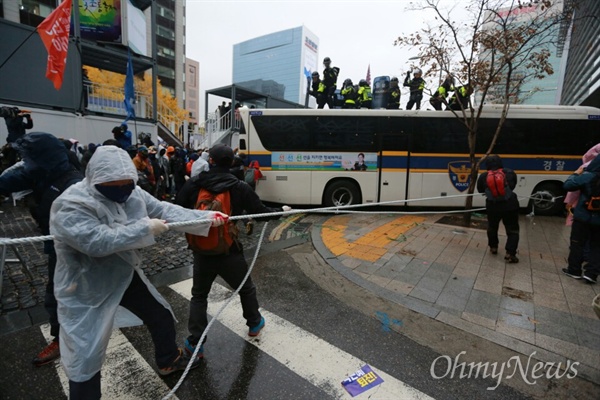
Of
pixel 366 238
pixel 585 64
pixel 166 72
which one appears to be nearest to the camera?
pixel 366 238

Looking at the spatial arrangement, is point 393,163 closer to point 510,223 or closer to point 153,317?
point 510,223

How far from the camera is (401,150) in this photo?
8711 mm

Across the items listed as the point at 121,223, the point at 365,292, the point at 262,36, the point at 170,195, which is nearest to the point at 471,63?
the point at 365,292

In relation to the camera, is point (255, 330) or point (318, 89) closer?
point (255, 330)

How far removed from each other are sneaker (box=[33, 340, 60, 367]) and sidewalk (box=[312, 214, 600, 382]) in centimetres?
331

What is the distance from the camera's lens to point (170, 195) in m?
11.2

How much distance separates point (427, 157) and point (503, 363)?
6781 mm

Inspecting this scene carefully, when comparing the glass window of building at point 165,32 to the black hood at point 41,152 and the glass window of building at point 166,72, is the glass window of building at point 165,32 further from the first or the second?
the black hood at point 41,152

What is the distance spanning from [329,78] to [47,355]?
10.4 metres

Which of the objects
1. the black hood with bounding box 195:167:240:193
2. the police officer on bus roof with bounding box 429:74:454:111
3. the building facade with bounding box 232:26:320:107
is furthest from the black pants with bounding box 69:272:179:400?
the building facade with bounding box 232:26:320:107

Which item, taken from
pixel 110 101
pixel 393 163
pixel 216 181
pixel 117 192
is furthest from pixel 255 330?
pixel 110 101

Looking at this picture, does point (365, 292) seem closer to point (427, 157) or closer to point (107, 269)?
point (107, 269)

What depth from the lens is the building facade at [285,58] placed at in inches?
3723

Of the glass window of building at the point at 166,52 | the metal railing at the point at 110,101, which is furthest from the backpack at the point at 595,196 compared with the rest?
the glass window of building at the point at 166,52
